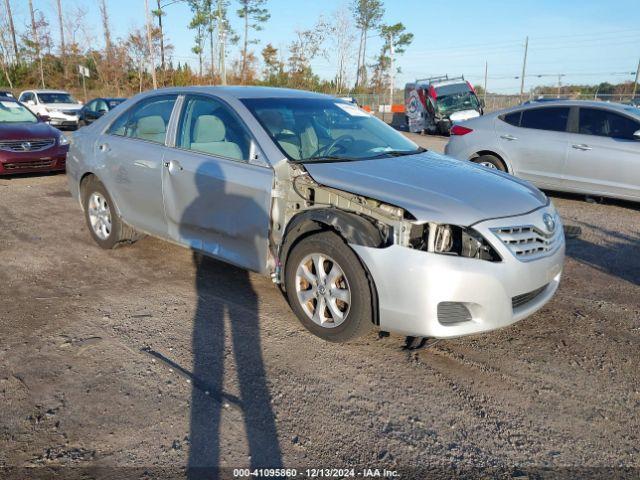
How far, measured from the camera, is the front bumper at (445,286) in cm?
304

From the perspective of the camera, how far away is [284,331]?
147 inches

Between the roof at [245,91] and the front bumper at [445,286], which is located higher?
the roof at [245,91]

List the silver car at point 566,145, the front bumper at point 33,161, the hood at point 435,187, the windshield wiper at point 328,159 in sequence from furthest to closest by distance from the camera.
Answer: the front bumper at point 33,161
the silver car at point 566,145
the windshield wiper at point 328,159
the hood at point 435,187

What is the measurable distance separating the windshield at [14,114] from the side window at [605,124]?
33.4 ft

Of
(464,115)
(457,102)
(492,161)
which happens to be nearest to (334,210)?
(492,161)

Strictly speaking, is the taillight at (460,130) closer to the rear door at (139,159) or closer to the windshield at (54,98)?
the rear door at (139,159)

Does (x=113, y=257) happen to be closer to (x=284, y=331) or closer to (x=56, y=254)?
(x=56, y=254)

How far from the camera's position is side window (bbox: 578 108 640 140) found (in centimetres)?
733

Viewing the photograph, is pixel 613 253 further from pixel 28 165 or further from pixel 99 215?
pixel 28 165

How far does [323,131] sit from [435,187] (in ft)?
4.29

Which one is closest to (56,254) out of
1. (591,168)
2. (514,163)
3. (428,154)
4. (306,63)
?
(428,154)

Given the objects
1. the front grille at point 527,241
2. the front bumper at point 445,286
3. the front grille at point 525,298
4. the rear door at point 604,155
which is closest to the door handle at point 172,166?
the front bumper at point 445,286

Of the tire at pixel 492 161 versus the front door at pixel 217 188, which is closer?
the front door at pixel 217 188

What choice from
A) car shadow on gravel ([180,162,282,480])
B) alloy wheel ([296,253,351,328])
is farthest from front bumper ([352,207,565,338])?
car shadow on gravel ([180,162,282,480])
